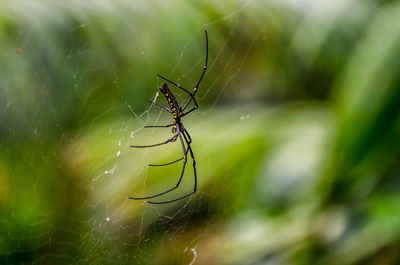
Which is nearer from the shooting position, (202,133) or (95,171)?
(95,171)

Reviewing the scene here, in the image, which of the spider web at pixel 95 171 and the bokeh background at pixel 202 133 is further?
the spider web at pixel 95 171

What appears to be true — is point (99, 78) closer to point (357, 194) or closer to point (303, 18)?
point (303, 18)

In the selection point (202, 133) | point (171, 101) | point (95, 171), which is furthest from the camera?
point (202, 133)

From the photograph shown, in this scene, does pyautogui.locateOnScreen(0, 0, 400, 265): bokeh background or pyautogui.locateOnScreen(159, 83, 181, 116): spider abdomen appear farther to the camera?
pyautogui.locateOnScreen(159, 83, 181, 116): spider abdomen

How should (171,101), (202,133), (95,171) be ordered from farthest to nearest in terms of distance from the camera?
(202,133) → (95,171) → (171,101)

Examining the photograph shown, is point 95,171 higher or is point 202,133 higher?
point 202,133

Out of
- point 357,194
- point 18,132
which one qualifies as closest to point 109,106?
point 18,132

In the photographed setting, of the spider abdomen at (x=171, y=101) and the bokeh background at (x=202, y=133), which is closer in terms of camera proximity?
the bokeh background at (x=202, y=133)
